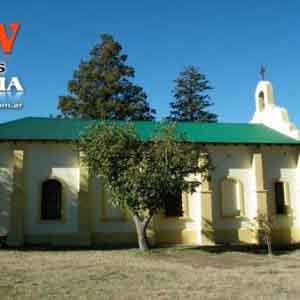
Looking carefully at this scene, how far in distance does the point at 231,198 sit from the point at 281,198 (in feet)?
10.9

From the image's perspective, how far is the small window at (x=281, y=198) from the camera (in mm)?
22250

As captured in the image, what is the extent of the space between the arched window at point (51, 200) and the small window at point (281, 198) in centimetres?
1296

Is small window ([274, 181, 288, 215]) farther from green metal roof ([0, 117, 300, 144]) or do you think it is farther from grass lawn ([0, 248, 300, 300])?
grass lawn ([0, 248, 300, 300])

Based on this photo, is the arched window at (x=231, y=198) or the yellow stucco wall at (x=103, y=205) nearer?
the yellow stucco wall at (x=103, y=205)

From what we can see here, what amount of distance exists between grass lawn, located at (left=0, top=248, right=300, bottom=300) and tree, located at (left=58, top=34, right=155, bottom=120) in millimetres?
Result: 21593

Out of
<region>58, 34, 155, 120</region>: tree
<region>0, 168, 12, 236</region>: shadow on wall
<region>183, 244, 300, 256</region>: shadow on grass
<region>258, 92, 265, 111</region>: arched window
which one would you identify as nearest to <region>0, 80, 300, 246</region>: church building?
<region>0, 168, 12, 236</region>: shadow on wall

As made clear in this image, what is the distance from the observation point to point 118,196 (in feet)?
53.1

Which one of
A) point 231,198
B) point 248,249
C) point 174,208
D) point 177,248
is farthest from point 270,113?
point 177,248

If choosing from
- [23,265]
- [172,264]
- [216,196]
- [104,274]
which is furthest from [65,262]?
[216,196]

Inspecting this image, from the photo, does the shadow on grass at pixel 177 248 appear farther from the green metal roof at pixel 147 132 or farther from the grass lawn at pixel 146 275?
the green metal roof at pixel 147 132

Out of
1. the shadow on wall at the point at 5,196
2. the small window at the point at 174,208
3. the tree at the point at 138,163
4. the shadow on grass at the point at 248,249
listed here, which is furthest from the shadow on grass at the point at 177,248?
the tree at the point at 138,163

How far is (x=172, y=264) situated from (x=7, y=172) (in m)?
11.0

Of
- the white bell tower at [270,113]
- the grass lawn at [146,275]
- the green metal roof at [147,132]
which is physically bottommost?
the grass lawn at [146,275]

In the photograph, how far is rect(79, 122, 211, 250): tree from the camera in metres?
15.9
